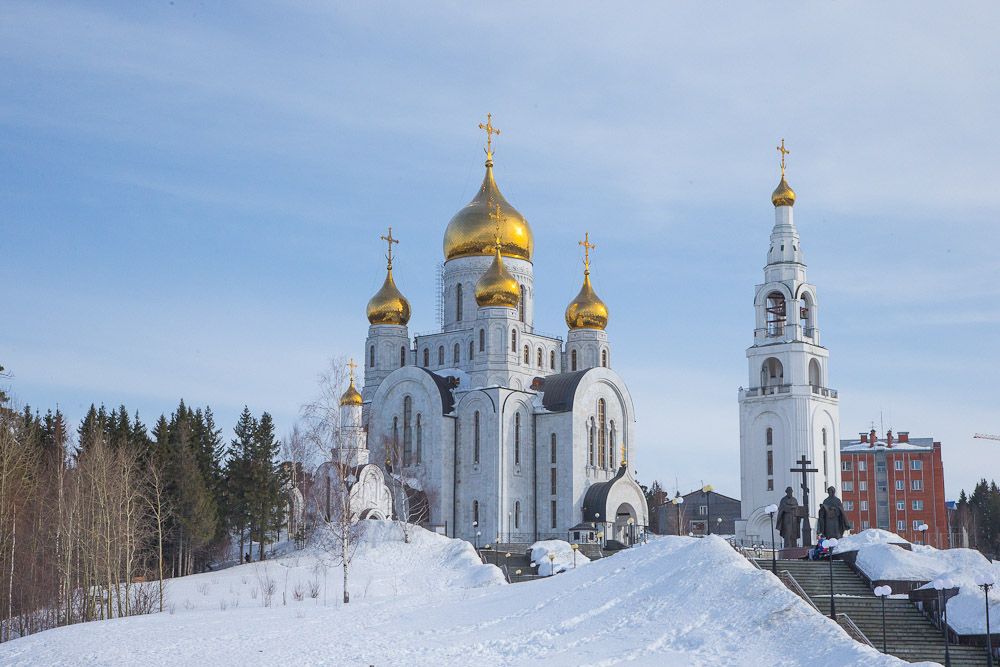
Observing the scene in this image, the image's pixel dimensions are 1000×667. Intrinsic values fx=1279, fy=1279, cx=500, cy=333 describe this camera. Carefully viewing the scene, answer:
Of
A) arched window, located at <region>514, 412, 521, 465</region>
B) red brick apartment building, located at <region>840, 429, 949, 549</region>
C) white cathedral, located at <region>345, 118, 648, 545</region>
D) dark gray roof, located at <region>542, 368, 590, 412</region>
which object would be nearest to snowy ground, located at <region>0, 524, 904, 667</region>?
white cathedral, located at <region>345, 118, 648, 545</region>

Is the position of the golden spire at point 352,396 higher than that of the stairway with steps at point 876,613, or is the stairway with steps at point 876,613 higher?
the golden spire at point 352,396

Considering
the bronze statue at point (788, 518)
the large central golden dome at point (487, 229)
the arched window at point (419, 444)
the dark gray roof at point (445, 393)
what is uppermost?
the large central golden dome at point (487, 229)

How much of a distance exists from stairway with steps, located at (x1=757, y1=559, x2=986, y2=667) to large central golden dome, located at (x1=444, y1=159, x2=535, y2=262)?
28769mm

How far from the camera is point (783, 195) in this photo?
49.9 meters

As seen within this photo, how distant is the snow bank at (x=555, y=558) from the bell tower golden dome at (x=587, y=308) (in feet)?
48.2

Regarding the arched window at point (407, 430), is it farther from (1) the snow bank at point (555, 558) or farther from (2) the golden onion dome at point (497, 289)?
(1) the snow bank at point (555, 558)

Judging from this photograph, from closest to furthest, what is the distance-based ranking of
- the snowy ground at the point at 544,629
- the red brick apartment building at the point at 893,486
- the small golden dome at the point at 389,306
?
the snowy ground at the point at 544,629 → the small golden dome at the point at 389,306 → the red brick apartment building at the point at 893,486

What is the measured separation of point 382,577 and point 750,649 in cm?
1883

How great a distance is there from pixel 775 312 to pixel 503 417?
11.6 m

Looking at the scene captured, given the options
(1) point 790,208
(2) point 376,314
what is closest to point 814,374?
(1) point 790,208

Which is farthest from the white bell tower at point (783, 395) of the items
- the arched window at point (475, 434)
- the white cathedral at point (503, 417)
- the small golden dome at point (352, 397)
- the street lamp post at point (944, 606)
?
the street lamp post at point (944, 606)

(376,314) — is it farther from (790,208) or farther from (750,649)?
(750,649)

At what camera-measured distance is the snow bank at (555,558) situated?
33.9m

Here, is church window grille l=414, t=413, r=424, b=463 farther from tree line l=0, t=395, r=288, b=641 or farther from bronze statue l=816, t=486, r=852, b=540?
bronze statue l=816, t=486, r=852, b=540
